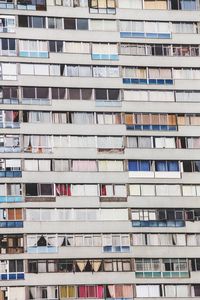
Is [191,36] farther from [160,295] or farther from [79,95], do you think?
[160,295]

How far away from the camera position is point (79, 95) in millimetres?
69812

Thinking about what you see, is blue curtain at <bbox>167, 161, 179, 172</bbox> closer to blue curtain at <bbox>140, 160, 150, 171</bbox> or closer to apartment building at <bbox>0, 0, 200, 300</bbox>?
apartment building at <bbox>0, 0, 200, 300</bbox>

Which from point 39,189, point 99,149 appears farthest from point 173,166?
point 39,189

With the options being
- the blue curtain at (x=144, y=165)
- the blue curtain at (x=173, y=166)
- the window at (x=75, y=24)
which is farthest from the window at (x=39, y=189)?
the window at (x=75, y=24)

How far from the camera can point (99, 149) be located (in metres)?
69.0

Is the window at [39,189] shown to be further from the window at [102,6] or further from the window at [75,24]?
the window at [102,6]

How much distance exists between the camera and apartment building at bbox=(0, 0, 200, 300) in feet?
217

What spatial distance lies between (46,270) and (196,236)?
12.9 meters

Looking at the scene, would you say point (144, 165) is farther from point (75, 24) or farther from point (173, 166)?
point (75, 24)

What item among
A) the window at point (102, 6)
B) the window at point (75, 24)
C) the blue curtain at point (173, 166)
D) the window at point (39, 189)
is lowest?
the window at point (39, 189)

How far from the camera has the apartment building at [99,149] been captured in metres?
66.2

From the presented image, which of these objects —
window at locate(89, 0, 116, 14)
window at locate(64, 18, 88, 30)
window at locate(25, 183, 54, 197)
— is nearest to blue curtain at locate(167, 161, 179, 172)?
window at locate(25, 183, 54, 197)

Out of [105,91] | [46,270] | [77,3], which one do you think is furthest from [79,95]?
[46,270]

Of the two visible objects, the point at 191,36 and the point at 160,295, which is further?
the point at 191,36
